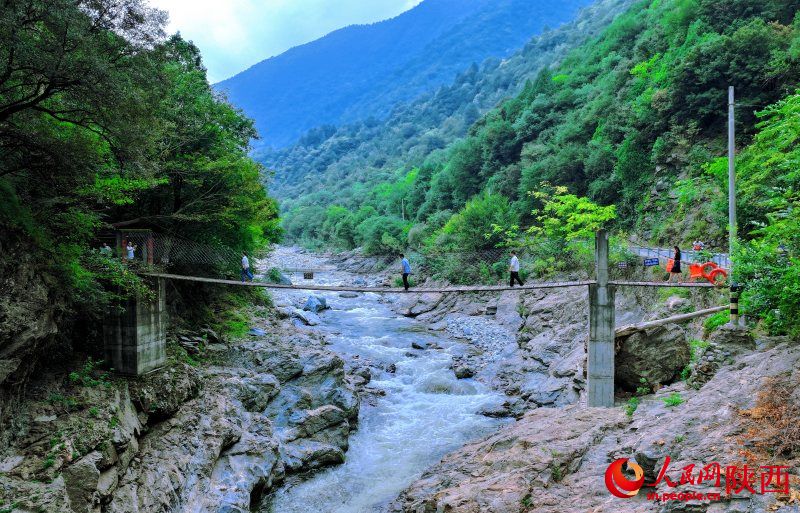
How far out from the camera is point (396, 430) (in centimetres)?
1150

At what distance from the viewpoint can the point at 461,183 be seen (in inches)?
1534

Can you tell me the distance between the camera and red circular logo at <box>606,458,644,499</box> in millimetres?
5369

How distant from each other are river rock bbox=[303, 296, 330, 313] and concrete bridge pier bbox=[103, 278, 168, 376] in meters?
13.7

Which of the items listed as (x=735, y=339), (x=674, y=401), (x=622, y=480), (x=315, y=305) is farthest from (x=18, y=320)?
(x=315, y=305)

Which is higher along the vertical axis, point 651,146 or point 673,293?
point 651,146

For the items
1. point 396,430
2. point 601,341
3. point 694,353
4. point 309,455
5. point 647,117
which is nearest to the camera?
point 694,353

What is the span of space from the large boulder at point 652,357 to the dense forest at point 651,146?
1.98m

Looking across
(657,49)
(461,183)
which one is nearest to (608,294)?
(657,49)

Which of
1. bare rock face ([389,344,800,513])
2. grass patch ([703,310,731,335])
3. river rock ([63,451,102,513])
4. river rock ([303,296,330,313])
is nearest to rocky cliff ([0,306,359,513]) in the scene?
river rock ([63,451,102,513])

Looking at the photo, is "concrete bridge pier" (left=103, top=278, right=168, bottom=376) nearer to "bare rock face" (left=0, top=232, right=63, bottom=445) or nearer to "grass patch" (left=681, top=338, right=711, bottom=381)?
"bare rock face" (left=0, top=232, right=63, bottom=445)

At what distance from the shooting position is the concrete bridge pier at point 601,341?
32.4 ft

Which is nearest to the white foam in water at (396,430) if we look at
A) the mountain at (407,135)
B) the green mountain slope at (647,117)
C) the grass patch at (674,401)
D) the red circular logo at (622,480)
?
the red circular logo at (622,480)

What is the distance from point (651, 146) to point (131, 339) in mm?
21477

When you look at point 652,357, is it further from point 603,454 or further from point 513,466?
point 513,466
